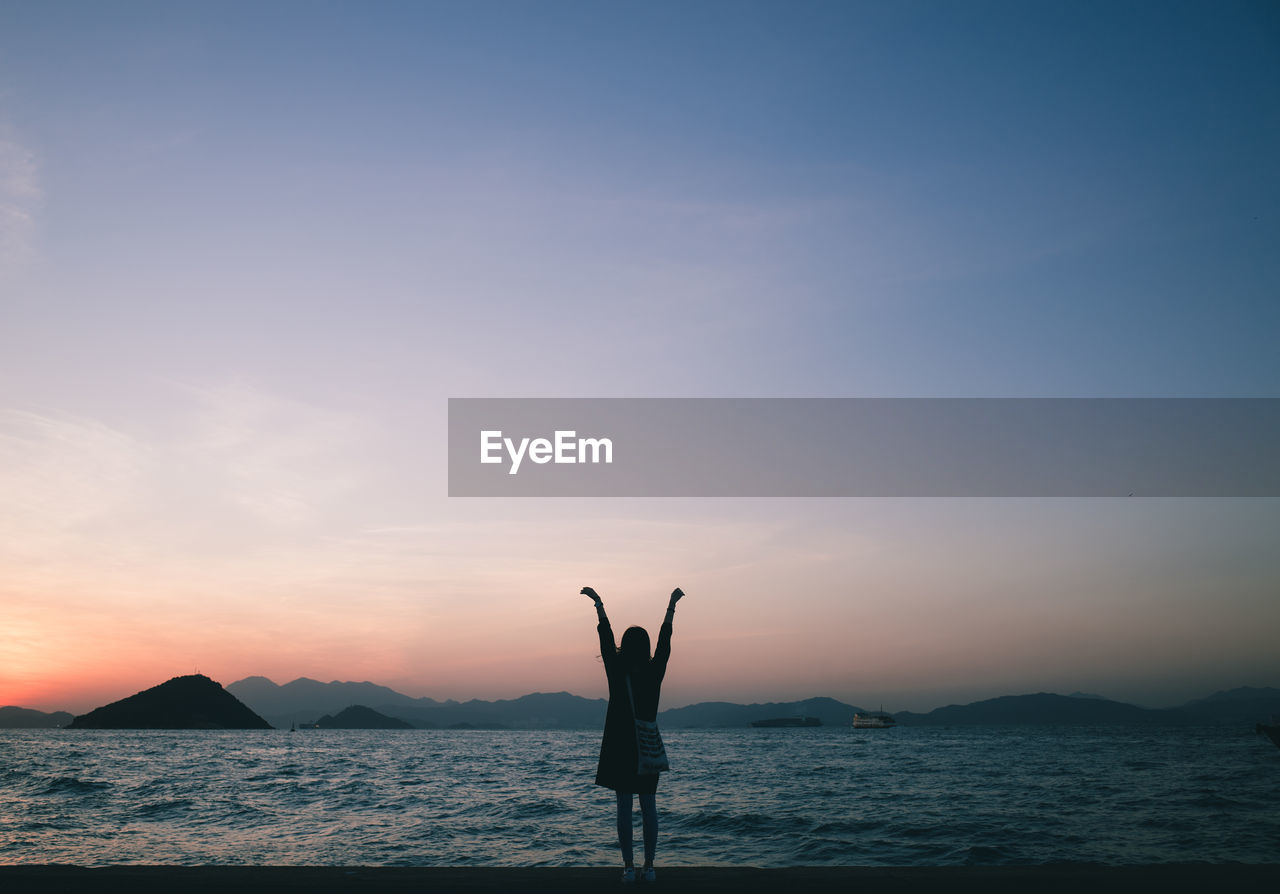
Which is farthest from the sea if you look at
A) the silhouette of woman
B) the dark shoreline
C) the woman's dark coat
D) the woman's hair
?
the woman's hair

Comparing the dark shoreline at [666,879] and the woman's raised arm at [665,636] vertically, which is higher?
the woman's raised arm at [665,636]

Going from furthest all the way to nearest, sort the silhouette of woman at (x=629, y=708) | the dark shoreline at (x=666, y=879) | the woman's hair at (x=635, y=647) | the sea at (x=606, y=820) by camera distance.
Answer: the sea at (x=606, y=820) < the woman's hair at (x=635, y=647) < the silhouette of woman at (x=629, y=708) < the dark shoreline at (x=666, y=879)

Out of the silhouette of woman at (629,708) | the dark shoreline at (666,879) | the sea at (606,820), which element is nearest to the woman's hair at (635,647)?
the silhouette of woman at (629,708)

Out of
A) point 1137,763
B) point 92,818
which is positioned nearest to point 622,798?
point 92,818

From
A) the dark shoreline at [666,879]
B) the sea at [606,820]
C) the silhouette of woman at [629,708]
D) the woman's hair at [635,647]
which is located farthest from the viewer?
the sea at [606,820]

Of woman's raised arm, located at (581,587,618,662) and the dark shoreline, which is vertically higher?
woman's raised arm, located at (581,587,618,662)

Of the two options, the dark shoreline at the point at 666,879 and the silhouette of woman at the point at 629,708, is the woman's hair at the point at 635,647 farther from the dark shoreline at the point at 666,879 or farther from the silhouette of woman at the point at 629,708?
the dark shoreline at the point at 666,879

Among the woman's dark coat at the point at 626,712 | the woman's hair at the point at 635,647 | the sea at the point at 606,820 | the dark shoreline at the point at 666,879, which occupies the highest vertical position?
the woman's hair at the point at 635,647

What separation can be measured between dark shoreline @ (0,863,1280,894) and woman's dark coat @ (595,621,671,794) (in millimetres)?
859

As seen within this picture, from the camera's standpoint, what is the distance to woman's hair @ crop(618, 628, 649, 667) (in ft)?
23.9

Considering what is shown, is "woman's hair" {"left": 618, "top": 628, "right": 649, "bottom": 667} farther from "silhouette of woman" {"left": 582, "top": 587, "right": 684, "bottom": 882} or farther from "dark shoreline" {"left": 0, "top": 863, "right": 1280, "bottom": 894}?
"dark shoreline" {"left": 0, "top": 863, "right": 1280, "bottom": 894}

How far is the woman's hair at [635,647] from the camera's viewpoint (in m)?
7.29

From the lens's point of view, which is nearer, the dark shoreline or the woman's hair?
the dark shoreline

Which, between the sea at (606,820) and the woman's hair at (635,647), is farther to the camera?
the sea at (606,820)
